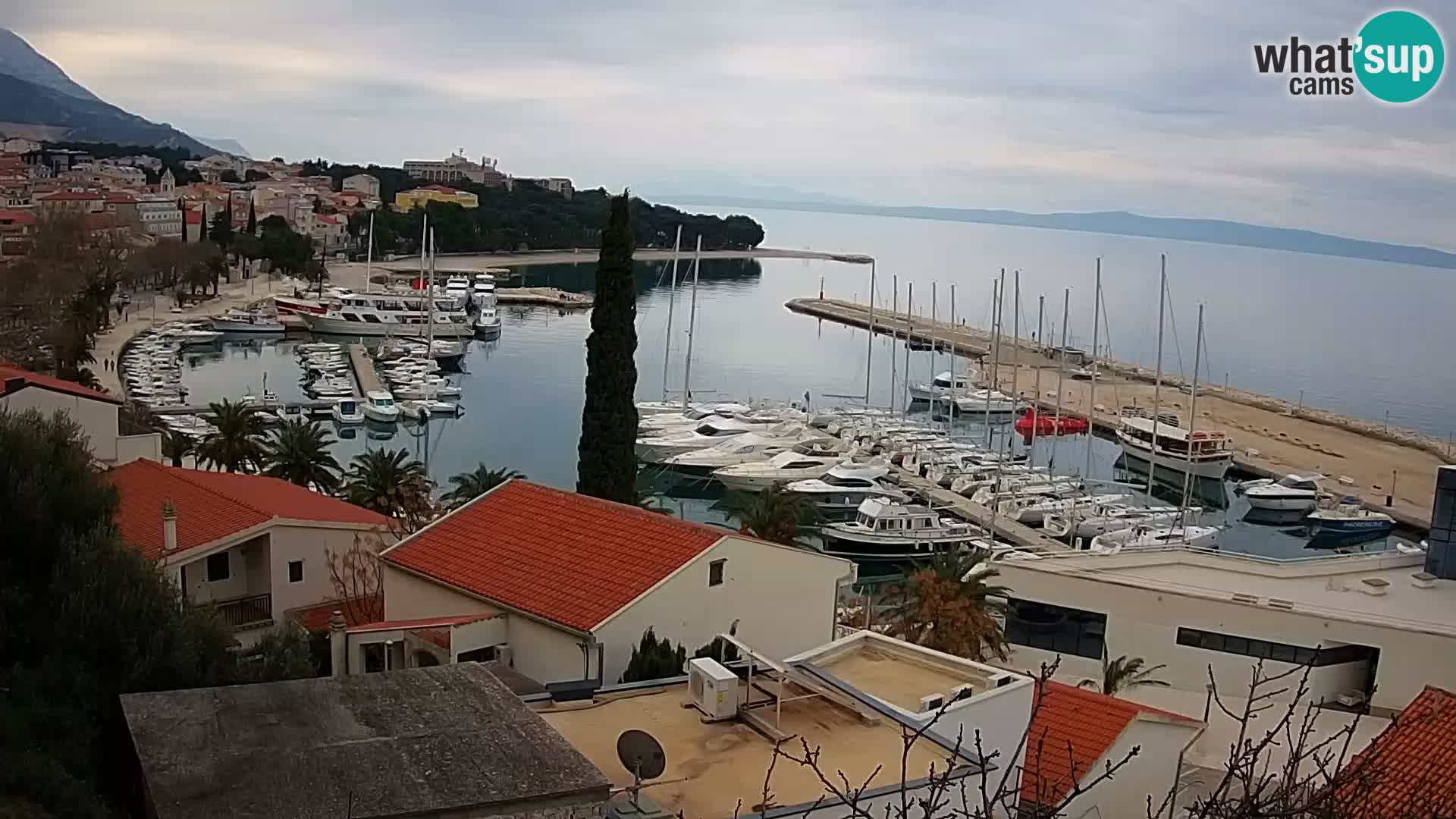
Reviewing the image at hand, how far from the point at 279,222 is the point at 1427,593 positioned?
80863 millimetres

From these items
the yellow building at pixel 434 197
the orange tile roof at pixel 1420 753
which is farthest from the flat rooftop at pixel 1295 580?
the yellow building at pixel 434 197

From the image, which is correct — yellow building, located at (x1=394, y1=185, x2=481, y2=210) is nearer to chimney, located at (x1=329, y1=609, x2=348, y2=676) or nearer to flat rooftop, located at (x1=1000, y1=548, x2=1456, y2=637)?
flat rooftop, located at (x1=1000, y1=548, x2=1456, y2=637)

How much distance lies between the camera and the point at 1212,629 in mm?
13453


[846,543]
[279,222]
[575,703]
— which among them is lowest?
[846,543]

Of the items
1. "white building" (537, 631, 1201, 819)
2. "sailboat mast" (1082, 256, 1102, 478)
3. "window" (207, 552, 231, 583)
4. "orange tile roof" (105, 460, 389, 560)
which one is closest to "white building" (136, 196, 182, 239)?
"sailboat mast" (1082, 256, 1102, 478)

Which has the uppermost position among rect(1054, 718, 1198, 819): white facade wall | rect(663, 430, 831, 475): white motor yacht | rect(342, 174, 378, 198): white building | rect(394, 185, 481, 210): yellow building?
rect(342, 174, 378, 198): white building

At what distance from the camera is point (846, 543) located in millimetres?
26828

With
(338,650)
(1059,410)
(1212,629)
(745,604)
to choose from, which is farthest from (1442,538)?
(1059,410)

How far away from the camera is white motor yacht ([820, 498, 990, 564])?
2650 cm

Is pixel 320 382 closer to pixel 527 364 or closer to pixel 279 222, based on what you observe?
pixel 527 364

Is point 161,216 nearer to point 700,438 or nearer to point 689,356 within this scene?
point 689,356

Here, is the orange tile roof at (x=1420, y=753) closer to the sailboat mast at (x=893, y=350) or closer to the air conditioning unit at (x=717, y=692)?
the air conditioning unit at (x=717, y=692)

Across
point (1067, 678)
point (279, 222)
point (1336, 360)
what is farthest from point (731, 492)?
point (1336, 360)

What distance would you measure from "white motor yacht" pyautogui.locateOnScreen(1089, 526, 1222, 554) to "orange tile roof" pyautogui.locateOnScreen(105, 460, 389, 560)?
1703cm
